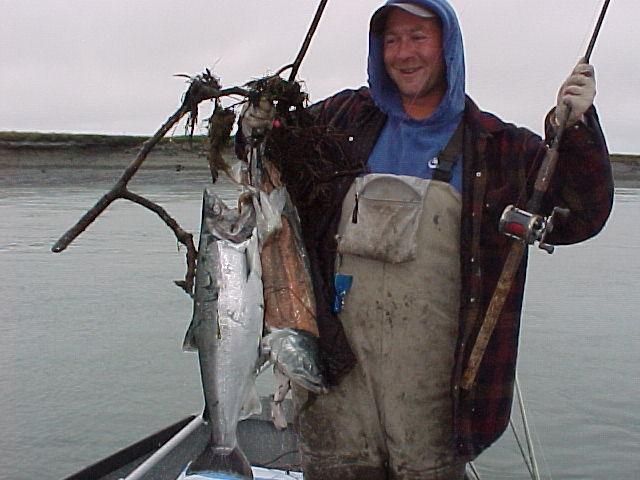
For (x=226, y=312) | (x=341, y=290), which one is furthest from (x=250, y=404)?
(x=341, y=290)

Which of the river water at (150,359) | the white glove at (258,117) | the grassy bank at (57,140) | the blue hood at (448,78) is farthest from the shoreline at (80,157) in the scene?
the white glove at (258,117)

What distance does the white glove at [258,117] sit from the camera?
294 cm

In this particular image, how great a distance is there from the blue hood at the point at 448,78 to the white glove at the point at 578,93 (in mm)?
448

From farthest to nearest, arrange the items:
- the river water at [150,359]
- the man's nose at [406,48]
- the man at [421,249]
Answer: the river water at [150,359]
the man's nose at [406,48]
the man at [421,249]

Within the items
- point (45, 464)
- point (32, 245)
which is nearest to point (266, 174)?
point (45, 464)

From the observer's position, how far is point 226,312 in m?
2.74

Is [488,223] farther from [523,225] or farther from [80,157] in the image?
[80,157]

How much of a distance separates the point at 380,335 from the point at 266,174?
80 centimetres

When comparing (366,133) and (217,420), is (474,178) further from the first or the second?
(217,420)

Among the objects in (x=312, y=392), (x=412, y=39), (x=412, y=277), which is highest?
(x=412, y=39)

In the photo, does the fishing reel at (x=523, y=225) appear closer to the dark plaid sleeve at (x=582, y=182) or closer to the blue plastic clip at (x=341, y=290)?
the dark plaid sleeve at (x=582, y=182)

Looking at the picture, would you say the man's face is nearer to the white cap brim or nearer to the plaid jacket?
the white cap brim

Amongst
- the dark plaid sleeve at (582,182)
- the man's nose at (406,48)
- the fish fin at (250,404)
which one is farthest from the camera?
the man's nose at (406,48)

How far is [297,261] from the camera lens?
3168mm
